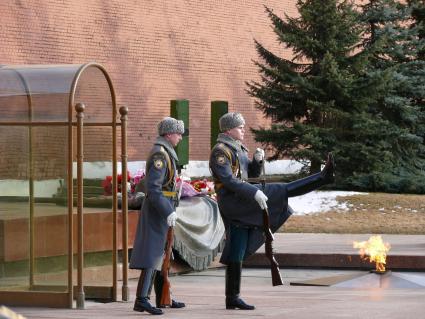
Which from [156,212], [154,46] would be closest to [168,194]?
[156,212]

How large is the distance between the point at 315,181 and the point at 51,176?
225cm

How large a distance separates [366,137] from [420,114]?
9.73 ft

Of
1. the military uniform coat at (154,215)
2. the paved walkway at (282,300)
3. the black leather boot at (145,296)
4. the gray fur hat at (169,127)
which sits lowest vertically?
the paved walkway at (282,300)

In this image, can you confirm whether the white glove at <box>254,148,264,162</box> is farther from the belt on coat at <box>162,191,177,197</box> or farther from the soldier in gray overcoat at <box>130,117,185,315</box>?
the belt on coat at <box>162,191,177,197</box>

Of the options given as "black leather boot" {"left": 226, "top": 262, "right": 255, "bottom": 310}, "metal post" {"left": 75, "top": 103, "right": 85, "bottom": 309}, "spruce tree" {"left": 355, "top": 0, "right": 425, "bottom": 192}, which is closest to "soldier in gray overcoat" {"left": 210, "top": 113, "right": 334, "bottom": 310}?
"black leather boot" {"left": 226, "top": 262, "right": 255, "bottom": 310}

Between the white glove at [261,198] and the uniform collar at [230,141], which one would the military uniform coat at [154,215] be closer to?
the uniform collar at [230,141]

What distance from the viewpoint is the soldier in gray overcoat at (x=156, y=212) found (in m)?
9.78

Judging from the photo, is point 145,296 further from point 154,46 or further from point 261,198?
point 154,46

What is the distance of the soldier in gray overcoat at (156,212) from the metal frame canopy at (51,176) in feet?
1.90

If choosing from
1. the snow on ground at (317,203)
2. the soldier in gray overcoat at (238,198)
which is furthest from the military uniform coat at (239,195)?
the snow on ground at (317,203)

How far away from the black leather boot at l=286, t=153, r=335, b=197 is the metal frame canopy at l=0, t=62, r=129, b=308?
1524 millimetres

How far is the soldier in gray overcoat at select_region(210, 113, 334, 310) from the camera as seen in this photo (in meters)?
10.1

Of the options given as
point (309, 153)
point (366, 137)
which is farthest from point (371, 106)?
point (309, 153)

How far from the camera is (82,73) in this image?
34.6 ft
